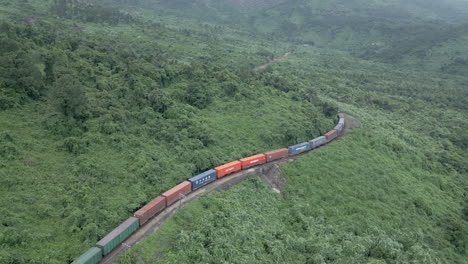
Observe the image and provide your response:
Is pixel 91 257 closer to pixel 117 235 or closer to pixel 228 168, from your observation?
pixel 117 235

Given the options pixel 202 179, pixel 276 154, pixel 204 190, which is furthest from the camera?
pixel 276 154

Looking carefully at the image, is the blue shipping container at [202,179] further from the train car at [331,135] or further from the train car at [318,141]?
the train car at [331,135]

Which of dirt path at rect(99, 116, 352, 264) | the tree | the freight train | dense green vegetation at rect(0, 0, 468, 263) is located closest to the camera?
the freight train

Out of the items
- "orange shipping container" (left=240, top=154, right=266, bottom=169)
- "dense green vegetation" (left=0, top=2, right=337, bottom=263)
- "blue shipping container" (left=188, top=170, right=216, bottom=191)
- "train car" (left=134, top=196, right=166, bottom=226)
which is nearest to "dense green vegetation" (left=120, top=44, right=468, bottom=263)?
"train car" (left=134, top=196, right=166, bottom=226)

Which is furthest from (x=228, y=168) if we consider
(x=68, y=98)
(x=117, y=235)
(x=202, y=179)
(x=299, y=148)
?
(x=68, y=98)

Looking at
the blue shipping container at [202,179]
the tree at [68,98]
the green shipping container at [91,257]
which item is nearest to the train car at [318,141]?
the blue shipping container at [202,179]

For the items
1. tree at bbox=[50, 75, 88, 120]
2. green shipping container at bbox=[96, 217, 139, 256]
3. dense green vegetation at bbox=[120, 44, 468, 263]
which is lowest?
dense green vegetation at bbox=[120, 44, 468, 263]

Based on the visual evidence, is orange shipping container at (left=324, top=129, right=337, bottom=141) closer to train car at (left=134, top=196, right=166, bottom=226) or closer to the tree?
train car at (left=134, top=196, right=166, bottom=226)

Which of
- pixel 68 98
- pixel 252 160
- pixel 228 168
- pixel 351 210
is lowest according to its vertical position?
pixel 351 210
